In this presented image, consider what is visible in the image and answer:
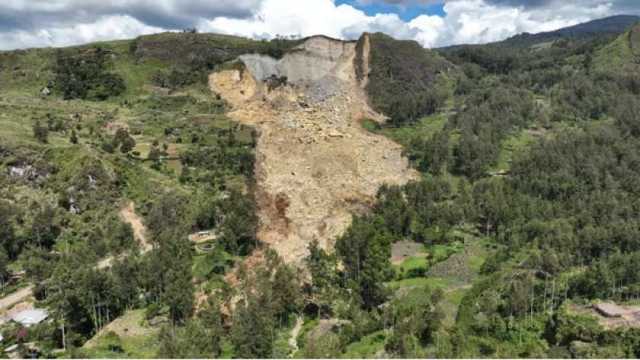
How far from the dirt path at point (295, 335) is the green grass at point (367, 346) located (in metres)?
4.24

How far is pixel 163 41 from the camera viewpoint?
16100 centimetres

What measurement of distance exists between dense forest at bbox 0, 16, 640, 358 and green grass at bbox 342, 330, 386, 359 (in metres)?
0.19

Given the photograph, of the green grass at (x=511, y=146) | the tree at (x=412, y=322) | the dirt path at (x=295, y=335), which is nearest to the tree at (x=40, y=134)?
the dirt path at (x=295, y=335)

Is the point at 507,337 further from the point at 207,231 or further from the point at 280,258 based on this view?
the point at 207,231

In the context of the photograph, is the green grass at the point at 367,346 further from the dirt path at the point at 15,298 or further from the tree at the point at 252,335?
the dirt path at the point at 15,298

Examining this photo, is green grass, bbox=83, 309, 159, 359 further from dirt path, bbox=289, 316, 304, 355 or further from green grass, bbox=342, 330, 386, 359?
green grass, bbox=342, 330, 386, 359

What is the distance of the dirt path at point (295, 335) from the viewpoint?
149 ft

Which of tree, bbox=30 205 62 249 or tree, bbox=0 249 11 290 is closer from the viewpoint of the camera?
tree, bbox=0 249 11 290

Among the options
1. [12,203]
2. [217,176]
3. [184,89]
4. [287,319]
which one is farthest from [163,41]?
[287,319]

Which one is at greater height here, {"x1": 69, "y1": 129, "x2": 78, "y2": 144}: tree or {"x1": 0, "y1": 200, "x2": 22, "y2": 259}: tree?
{"x1": 69, "y1": 129, "x2": 78, "y2": 144}: tree

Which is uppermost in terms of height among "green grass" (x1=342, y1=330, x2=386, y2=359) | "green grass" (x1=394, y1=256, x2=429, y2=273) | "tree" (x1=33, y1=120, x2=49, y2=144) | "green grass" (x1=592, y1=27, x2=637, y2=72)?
"green grass" (x1=592, y1=27, x2=637, y2=72)

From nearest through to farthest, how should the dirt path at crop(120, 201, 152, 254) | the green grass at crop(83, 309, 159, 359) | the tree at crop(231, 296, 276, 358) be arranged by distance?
the tree at crop(231, 296, 276, 358) < the green grass at crop(83, 309, 159, 359) < the dirt path at crop(120, 201, 152, 254)

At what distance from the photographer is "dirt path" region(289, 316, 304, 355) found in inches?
1788

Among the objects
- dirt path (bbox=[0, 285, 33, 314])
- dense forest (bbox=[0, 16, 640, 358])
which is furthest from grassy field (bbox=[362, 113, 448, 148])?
dirt path (bbox=[0, 285, 33, 314])
